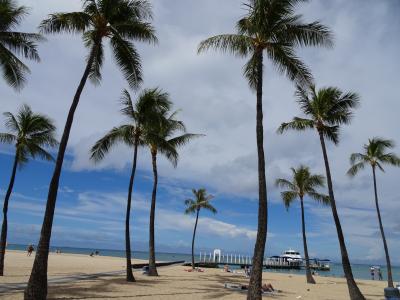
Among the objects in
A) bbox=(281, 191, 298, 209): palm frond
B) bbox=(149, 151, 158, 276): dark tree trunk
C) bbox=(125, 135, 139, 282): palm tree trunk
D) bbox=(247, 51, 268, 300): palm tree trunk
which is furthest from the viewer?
bbox=(281, 191, 298, 209): palm frond

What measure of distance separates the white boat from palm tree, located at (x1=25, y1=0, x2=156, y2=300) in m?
70.3

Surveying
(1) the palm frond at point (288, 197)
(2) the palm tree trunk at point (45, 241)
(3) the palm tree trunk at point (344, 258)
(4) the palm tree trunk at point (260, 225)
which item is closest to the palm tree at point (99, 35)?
(2) the palm tree trunk at point (45, 241)

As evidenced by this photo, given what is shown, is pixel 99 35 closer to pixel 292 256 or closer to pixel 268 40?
pixel 268 40

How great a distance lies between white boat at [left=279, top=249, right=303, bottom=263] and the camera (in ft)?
266

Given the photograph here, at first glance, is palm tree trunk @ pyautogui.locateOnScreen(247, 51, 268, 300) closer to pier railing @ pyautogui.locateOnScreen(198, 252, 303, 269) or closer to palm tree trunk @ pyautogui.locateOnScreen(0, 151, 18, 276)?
palm tree trunk @ pyautogui.locateOnScreen(0, 151, 18, 276)

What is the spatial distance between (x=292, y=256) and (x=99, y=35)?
249ft

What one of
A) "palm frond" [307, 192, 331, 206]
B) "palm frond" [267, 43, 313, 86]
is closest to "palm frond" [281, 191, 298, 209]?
"palm frond" [307, 192, 331, 206]

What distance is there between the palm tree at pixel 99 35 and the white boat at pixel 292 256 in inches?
2769

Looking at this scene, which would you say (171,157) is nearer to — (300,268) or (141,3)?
(141,3)

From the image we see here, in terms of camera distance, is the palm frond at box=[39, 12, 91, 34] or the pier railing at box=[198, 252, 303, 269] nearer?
the palm frond at box=[39, 12, 91, 34]

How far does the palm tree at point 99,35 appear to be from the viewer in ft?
43.2

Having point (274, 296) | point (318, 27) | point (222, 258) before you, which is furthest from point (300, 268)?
point (318, 27)

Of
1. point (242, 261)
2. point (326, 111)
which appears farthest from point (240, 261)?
point (326, 111)

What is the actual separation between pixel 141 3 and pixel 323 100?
34.1ft
